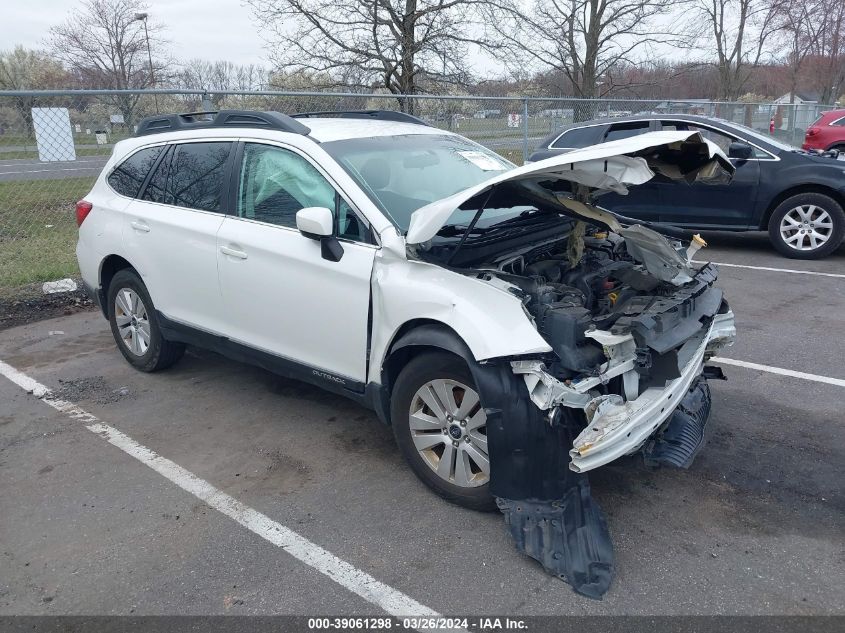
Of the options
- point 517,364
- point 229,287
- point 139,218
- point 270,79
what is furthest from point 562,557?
point 270,79

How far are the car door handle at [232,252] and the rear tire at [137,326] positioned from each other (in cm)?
104

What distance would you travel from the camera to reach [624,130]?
30.8 ft

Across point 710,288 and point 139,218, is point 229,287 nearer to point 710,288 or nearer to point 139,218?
point 139,218

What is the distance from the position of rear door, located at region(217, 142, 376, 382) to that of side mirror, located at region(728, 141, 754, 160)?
6125 millimetres

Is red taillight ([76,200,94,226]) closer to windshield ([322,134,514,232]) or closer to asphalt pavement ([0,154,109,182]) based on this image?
windshield ([322,134,514,232])

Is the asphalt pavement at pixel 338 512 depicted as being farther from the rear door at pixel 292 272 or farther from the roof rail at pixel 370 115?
the roof rail at pixel 370 115

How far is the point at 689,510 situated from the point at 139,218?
403 cm

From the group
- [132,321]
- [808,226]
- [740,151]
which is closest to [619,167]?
[132,321]

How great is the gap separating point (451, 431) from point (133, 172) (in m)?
3.38

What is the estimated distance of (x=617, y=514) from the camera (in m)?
3.31

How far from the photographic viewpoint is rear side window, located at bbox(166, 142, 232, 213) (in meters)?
4.41

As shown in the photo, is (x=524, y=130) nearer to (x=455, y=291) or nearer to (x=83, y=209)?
(x=83, y=209)

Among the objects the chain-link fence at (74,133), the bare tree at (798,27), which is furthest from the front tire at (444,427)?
the bare tree at (798,27)

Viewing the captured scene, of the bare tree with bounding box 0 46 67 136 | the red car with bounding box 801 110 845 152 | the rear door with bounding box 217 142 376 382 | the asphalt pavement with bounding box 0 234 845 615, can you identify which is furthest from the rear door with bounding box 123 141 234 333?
the bare tree with bounding box 0 46 67 136
